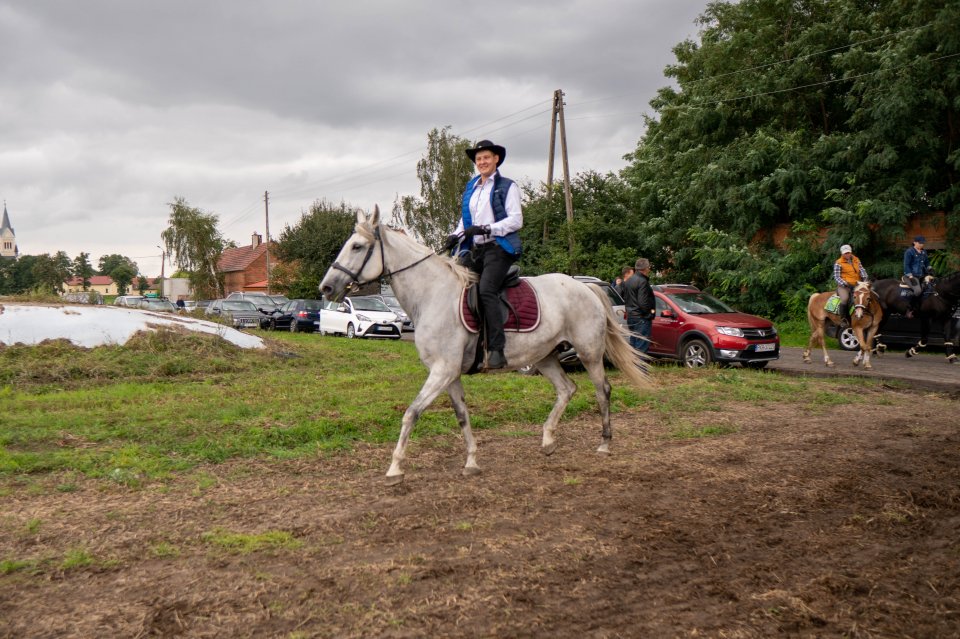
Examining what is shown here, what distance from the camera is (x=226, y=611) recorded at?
3434 millimetres

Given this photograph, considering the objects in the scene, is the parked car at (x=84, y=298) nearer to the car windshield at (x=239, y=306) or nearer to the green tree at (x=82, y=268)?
the car windshield at (x=239, y=306)

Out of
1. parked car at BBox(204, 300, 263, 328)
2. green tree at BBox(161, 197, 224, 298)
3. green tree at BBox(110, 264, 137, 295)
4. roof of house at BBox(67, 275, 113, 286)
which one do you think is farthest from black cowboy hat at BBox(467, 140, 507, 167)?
roof of house at BBox(67, 275, 113, 286)

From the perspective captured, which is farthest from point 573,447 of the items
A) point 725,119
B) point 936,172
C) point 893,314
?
point 725,119

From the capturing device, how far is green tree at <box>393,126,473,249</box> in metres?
55.9

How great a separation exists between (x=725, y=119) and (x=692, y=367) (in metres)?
15.6

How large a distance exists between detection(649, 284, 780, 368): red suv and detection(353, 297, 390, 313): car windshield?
1377 cm

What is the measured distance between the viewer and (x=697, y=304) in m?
15.2

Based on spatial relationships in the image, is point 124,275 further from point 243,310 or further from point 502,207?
point 502,207

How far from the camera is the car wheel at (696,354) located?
14.2m

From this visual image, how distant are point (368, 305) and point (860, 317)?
57.4 feet

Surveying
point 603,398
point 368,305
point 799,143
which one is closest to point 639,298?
point 603,398

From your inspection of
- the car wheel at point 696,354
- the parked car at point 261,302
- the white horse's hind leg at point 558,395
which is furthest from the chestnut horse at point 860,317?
the parked car at point 261,302

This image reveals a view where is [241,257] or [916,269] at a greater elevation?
[241,257]

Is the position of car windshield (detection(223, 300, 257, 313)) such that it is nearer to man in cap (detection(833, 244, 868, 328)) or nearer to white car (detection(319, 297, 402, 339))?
Answer: white car (detection(319, 297, 402, 339))
